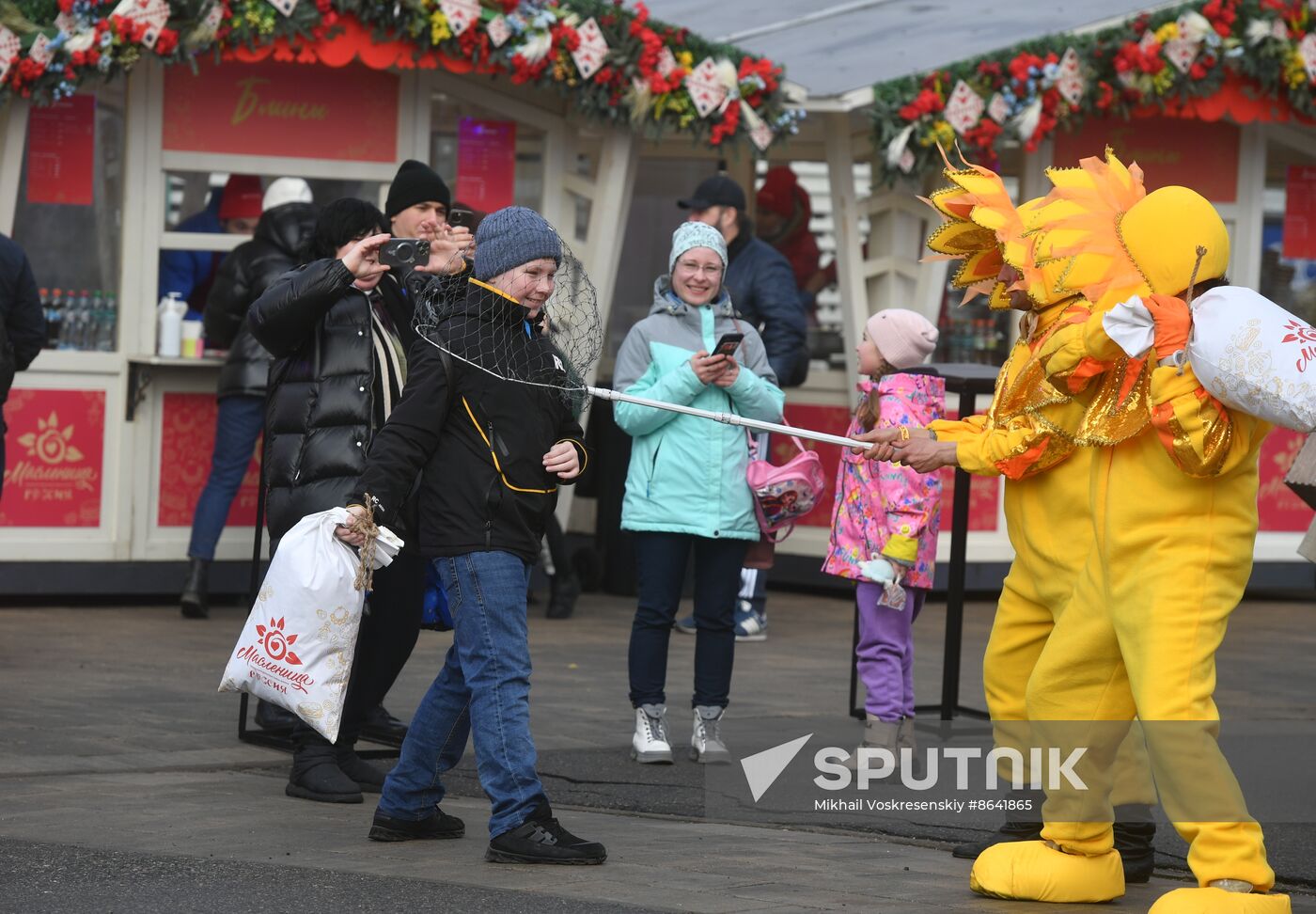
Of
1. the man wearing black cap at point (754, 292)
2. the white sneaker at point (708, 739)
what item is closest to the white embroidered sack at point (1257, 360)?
the white sneaker at point (708, 739)

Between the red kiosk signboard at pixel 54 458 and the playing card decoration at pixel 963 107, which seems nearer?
the red kiosk signboard at pixel 54 458

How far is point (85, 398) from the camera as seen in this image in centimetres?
1050

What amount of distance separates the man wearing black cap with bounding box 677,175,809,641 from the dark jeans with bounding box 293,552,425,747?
157 inches

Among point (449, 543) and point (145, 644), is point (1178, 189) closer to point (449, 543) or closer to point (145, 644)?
point (449, 543)

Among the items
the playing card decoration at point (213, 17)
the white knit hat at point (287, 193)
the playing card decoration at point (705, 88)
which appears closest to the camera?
the playing card decoration at point (213, 17)

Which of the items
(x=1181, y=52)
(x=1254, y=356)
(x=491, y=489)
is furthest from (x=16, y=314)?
(x=1181, y=52)

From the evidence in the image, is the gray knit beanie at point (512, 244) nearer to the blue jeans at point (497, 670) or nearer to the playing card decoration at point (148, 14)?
the blue jeans at point (497, 670)

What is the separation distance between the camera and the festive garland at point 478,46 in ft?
32.0

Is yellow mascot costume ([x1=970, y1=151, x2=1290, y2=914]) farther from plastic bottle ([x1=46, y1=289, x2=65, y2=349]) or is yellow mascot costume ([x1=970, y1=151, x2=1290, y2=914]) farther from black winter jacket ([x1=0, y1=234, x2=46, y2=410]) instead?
plastic bottle ([x1=46, y1=289, x2=65, y2=349])

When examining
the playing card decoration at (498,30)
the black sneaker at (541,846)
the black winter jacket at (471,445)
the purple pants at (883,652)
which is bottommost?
the black sneaker at (541,846)

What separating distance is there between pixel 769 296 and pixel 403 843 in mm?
5290

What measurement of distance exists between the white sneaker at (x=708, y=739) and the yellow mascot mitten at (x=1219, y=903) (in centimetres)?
253

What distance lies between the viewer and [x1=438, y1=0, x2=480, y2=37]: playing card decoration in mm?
10297

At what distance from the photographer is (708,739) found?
712 centimetres
